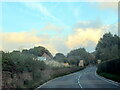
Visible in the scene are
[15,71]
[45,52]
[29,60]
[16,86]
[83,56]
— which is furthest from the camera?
[83,56]

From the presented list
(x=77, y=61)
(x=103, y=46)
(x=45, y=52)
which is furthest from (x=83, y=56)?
(x=103, y=46)

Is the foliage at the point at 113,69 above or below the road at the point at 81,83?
above

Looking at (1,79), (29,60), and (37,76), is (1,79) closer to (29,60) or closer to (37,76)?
(29,60)

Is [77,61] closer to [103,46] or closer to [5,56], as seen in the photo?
[103,46]

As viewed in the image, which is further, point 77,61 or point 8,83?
point 77,61

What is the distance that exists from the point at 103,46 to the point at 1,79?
3357 inches

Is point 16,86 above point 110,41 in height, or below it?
below

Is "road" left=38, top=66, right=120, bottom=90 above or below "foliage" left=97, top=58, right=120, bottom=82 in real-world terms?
below

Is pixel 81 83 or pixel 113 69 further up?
pixel 113 69

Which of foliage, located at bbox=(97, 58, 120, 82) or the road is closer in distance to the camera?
the road

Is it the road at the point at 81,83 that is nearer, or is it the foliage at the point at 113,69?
the road at the point at 81,83

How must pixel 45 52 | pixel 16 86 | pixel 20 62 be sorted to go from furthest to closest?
pixel 45 52 → pixel 20 62 → pixel 16 86

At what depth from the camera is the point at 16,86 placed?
2173 cm

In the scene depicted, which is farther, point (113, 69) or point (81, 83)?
point (113, 69)
